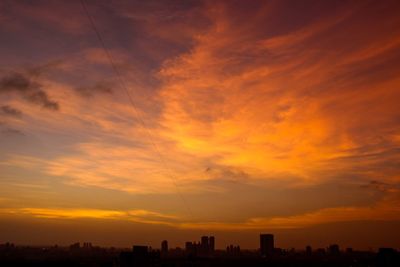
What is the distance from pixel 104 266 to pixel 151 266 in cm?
7055

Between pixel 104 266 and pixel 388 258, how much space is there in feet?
380

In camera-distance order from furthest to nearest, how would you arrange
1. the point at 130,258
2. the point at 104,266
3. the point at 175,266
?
the point at 175,266 → the point at 104,266 → the point at 130,258

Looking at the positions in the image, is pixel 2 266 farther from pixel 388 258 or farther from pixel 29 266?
pixel 388 258

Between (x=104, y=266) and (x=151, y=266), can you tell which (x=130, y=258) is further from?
(x=104, y=266)

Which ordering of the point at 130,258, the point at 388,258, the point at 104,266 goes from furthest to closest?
the point at 104,266
the point at 388,258
the point at 130,258

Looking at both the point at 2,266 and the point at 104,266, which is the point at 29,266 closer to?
the point at 2,266

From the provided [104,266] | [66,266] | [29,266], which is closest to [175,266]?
[104,266]

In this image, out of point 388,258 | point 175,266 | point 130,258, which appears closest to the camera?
point 130,258

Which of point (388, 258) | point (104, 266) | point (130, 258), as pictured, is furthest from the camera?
point (104, 266)

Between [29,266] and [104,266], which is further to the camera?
[29,266]

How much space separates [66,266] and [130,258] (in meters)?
96.5

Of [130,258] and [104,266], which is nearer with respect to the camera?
[130,258]

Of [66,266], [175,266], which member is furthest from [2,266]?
[175,266]

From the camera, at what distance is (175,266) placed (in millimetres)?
197250
